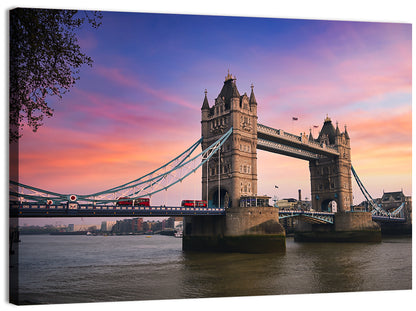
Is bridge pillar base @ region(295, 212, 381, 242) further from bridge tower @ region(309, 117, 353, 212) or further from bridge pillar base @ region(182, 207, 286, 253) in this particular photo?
bridge pillar base @ region(182, 207, 286, 253)

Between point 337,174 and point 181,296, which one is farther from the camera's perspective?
point 337,174

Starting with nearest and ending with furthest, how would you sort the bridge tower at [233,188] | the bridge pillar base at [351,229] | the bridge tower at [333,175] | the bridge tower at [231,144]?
the bridge tower at [233,188]
the bridge tower at [231,144]
the bridge pillar base at [351,229]
the bridge tower at [333,175]

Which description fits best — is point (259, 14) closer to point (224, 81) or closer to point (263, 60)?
point (263, 60)

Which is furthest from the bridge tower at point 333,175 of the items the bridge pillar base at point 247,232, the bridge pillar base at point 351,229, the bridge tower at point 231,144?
the bridge pillar base at point 247,232

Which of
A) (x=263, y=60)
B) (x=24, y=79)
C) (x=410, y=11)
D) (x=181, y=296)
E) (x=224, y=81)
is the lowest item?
(x=181, y=296)

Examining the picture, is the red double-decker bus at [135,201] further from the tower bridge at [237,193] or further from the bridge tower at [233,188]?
the bridge tower at [233,188]

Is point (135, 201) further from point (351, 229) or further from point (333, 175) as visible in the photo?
point (333, 175)

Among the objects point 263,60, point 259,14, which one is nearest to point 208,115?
point 263,60
